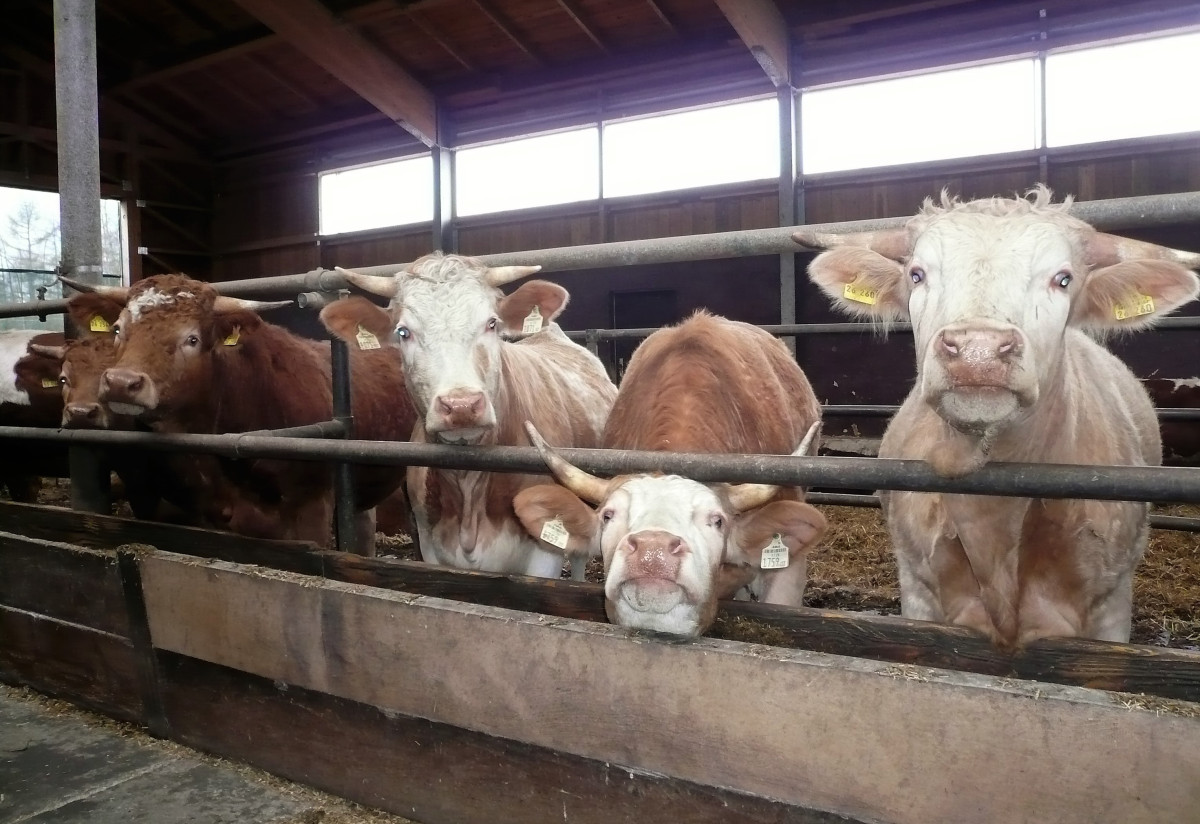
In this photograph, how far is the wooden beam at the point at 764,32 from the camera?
31.7ft

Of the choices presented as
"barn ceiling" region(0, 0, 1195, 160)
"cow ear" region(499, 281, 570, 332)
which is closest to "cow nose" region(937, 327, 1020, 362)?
"cow ear" region(499, 281, 570, 332)


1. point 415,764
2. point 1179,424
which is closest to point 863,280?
point 415,764

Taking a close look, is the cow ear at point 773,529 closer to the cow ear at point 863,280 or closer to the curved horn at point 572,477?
the curved horn at point 572,477

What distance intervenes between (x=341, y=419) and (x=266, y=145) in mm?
15552

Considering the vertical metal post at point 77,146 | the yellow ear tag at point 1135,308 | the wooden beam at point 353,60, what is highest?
the wooden beam at point 353,60

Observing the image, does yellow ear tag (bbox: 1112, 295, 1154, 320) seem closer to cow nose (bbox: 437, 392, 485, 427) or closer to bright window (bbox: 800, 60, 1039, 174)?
cow nose (bbox: 437, 392, 485, 427)

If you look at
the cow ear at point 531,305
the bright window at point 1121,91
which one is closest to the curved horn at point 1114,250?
the cow ear at point 531,305

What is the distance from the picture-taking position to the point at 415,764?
2184mm

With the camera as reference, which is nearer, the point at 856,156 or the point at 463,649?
the point at 463,649

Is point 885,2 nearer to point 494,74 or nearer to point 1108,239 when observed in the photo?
point 494,74

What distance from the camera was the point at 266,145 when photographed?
16578 mm

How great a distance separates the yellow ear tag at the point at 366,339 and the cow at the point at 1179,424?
6.60 meters

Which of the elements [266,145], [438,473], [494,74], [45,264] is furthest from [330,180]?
[438,473]

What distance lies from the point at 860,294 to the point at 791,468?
2.16 feet
